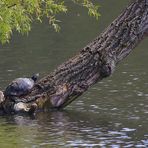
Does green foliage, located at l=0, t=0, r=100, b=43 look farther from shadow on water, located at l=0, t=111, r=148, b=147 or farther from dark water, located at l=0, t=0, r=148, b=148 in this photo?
dark water, located at l=0, t=0, r=148, b=148

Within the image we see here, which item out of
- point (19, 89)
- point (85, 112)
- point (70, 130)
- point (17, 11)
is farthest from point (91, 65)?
point (17, 11)

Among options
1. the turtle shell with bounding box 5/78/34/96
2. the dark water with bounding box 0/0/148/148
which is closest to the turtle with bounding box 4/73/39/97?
the turtle shell with bounding box 5/78/34/96

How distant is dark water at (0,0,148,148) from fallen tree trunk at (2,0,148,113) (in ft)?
1.55

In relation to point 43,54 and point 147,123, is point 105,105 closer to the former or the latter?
point 147,123

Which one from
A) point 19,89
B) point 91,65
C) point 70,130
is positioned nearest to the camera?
point 70,130

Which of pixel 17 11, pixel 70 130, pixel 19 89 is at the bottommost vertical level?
pixel 70 130

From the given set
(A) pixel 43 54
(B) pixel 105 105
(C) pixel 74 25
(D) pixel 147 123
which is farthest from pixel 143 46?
(D) pixel 147 123

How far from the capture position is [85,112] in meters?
19.3

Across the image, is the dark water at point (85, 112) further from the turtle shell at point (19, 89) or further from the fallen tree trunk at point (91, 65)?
the turtle shell at point (19, 89)

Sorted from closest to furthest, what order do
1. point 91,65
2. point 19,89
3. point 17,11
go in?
point 17,11
point 91,65
point 19,89

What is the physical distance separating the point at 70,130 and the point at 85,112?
234cm

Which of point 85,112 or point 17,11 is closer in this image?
point 17,11

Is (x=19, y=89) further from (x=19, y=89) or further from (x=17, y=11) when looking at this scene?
(x=17, y=11)

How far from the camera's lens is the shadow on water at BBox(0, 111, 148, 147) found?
1568 cm
